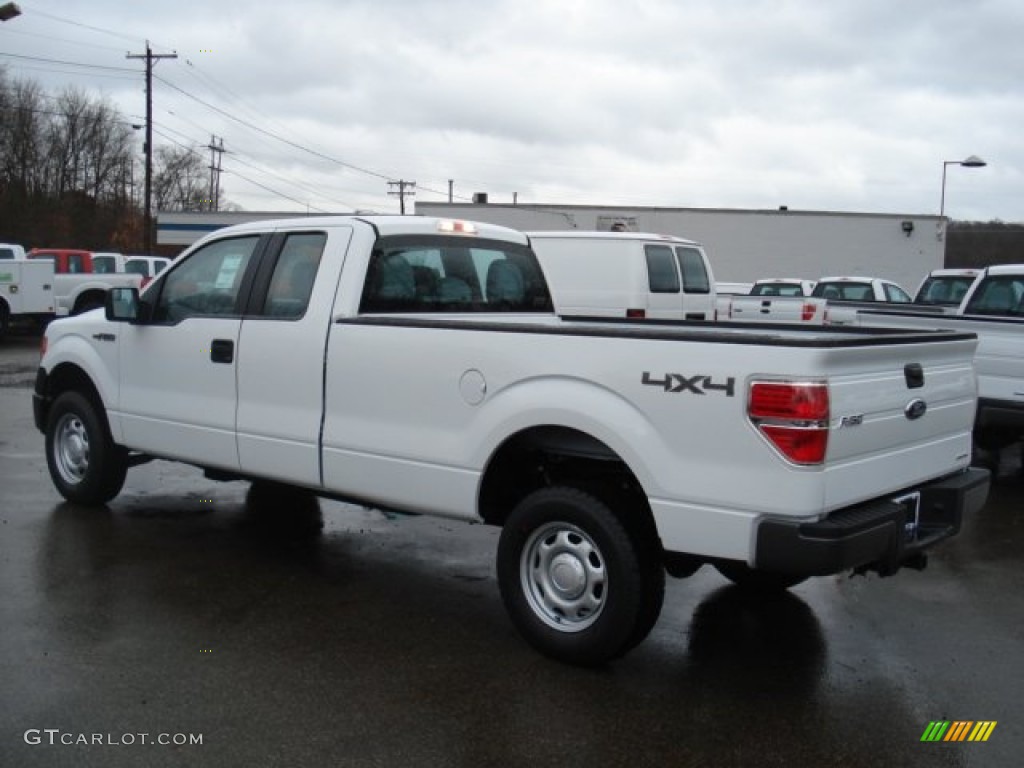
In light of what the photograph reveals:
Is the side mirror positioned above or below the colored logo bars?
above

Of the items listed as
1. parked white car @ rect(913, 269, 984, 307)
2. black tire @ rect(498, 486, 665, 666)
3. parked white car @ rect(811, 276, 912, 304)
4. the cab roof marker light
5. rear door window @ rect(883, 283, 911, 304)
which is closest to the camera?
black tire @ rect(498, 486, 665, 666)

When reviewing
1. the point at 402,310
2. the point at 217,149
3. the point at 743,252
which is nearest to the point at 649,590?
the point at 402,310

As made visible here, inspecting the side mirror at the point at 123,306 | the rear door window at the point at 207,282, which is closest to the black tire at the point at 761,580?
the rear door window at the point at 207,282

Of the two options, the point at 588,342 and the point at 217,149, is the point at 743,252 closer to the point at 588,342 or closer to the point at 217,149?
the point at 588,342

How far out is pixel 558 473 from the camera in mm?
4676

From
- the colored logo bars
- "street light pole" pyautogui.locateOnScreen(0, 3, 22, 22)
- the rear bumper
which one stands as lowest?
the colored logo bars

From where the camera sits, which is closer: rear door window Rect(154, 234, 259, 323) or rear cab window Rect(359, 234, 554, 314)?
rear cab window Rect(359, 234, 554, 314)

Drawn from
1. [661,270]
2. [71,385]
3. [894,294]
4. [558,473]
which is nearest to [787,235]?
[894,294]

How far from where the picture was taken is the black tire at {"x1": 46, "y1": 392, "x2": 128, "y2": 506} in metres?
6.63

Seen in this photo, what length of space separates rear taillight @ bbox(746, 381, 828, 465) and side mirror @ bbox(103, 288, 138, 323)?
4.28 m

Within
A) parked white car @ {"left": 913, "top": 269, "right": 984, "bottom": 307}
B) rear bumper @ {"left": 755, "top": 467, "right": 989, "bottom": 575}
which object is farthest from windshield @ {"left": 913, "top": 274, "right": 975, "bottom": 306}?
rear bumper @ {"left": 755, "top": 467, "right": 989, "bottom": 575}

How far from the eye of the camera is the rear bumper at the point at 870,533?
3.54m

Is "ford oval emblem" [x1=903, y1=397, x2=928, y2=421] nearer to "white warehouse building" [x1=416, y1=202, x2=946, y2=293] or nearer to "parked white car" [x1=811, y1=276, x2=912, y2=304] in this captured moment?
"parked white car" [x1=811, y1=276, x2=912, y2=304]

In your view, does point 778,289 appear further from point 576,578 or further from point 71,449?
point 576,578
